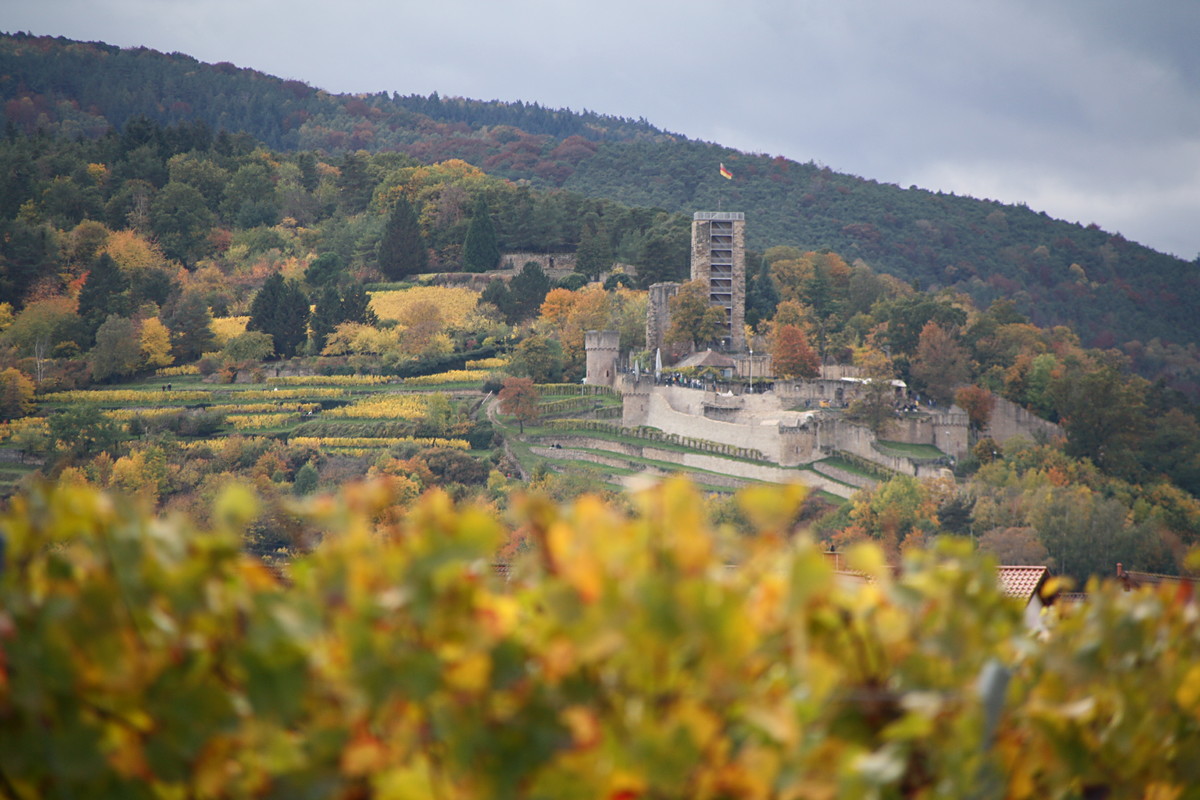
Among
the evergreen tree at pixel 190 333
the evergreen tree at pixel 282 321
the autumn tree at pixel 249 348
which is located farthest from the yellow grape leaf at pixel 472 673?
the evergreen tree at pixel 190 333

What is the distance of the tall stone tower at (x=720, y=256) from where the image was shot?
160ft

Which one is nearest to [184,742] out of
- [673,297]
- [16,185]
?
[673,297]

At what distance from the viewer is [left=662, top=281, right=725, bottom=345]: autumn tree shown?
1763 inches

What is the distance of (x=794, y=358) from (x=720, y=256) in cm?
728

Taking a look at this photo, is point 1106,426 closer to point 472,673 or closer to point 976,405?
point 976,405

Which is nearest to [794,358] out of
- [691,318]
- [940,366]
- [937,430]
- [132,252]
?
[691,318]

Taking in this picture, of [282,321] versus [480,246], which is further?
[480,246]

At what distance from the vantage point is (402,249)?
198 feet

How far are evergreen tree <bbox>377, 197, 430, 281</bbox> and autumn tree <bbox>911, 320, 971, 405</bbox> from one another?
25.3 meters

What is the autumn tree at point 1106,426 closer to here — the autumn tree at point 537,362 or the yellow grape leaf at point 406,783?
the autumn tree at point 537,362

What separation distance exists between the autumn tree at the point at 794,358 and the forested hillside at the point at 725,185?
1308 inches

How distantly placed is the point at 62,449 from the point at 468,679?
46.2m

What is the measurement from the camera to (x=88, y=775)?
240 cm

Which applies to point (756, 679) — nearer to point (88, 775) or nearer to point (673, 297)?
point (88, 775)
